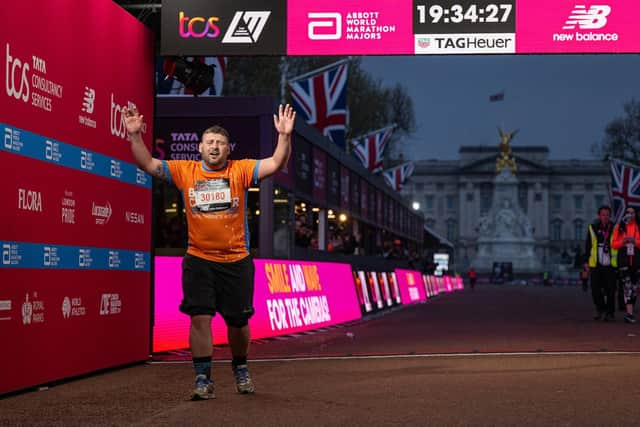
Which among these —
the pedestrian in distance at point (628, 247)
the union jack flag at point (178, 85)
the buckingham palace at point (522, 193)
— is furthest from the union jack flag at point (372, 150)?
Answer: the buckingham palace at point (522, 193)

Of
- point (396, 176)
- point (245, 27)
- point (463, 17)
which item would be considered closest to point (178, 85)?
point (245, 27)

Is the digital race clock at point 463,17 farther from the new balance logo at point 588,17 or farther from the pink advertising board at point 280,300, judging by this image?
the pink advertising board at point 280,300

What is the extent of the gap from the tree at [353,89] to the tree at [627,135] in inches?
484

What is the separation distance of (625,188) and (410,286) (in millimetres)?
10471

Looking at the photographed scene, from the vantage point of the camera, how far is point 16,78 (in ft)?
25.2

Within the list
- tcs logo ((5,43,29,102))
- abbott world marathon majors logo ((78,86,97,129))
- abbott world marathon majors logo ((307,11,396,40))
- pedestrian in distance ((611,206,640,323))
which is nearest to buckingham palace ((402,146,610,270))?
pedestrian in distance ((611,206,640,323))

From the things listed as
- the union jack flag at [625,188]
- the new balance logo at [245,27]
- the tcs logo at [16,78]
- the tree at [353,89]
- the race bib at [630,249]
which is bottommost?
the race bib at [630,249]

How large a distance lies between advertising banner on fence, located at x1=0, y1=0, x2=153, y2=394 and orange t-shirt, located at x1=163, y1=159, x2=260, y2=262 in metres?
1.28

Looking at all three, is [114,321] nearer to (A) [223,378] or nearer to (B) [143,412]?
(A) [223,378]

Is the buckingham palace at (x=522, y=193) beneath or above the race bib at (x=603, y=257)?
above

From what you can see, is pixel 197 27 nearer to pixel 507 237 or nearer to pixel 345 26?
pixel 345 26

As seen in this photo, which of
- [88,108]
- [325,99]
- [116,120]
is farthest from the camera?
[325,99]

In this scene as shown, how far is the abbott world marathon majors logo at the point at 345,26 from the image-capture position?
35.3 feet

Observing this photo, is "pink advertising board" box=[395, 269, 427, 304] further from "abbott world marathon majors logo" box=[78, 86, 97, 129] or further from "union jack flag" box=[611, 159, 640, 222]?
"abbott world marathon majors logo" box=[78, 86, 97, 129]
